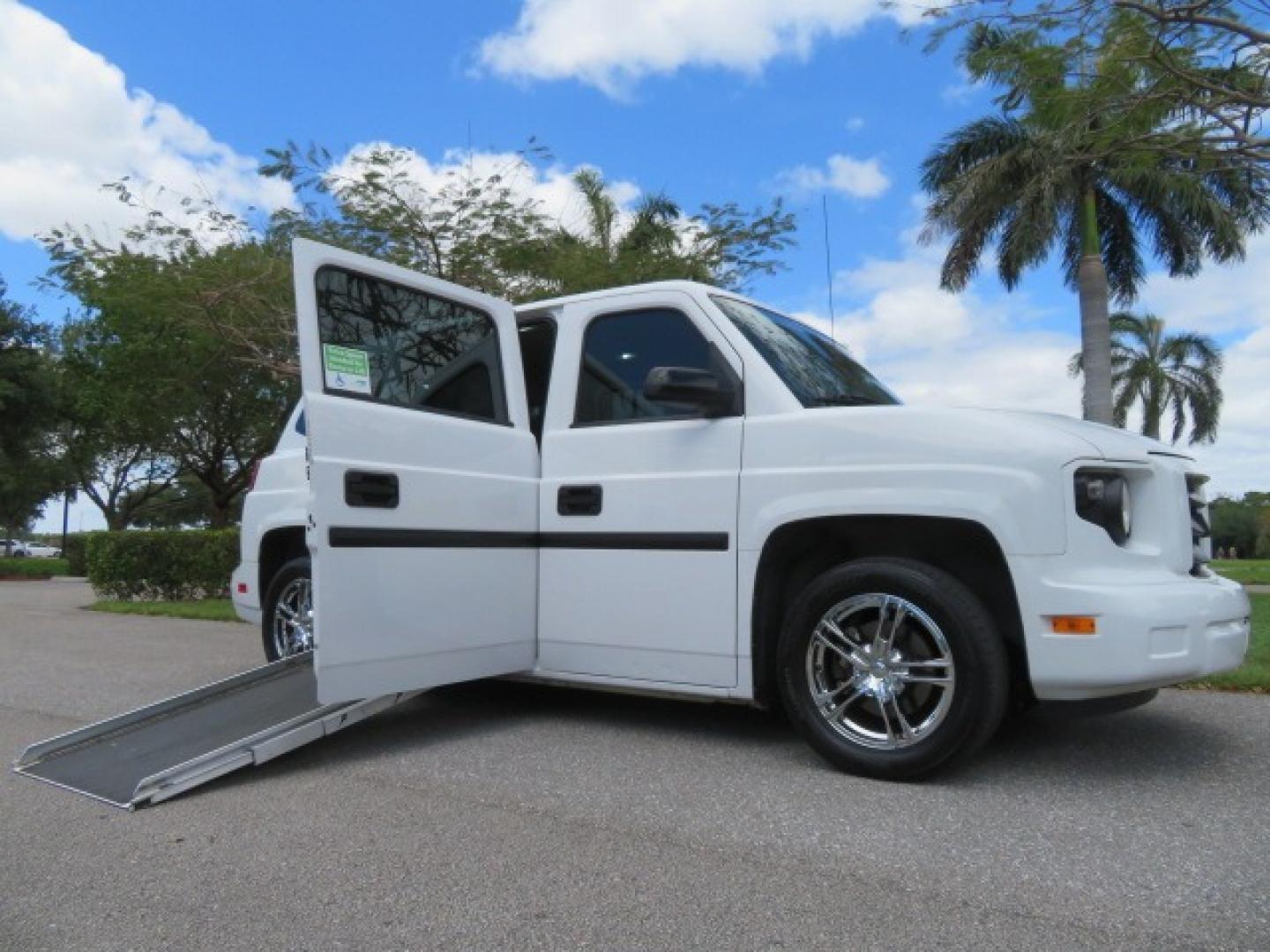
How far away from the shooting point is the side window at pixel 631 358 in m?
4.46

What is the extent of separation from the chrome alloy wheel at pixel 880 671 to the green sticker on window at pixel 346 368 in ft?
7.26

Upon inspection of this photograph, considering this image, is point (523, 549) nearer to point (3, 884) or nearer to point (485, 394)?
Answer: point (485, 394)

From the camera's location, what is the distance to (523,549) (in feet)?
15.3

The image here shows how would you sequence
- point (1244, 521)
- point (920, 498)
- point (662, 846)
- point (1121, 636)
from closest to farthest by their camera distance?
point (662, 846) < point (1121, 636) < point (920, 498) < point (1244, 521)

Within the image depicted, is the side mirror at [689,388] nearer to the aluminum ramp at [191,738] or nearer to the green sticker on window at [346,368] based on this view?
the green sticker on window at [346,368]

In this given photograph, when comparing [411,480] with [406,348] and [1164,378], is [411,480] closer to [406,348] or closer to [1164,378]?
[406,348]

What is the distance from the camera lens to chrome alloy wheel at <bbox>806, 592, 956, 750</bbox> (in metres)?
3.62

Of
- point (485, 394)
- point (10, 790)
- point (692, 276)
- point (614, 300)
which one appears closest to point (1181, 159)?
point (692, 276)

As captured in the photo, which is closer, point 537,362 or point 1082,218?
point 537,362

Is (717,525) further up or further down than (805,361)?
further down

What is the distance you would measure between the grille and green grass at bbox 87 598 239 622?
9.53 metres

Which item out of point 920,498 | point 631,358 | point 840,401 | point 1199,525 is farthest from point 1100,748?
point 631,358

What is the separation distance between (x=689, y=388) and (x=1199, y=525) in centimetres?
220

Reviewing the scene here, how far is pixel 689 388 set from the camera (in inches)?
156
